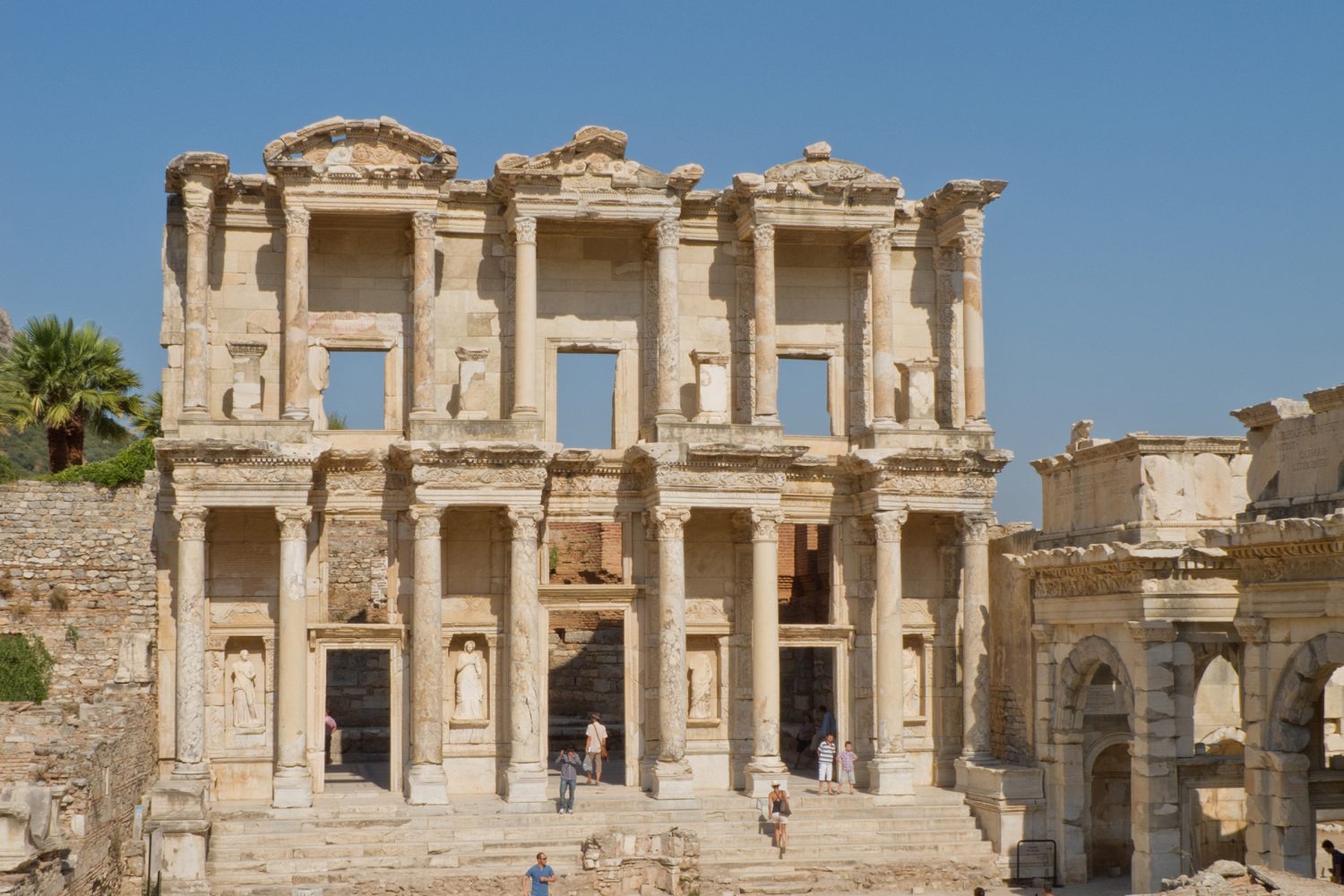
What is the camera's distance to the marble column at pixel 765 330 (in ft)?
95.1

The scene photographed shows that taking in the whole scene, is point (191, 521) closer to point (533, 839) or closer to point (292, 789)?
point (292, 789)

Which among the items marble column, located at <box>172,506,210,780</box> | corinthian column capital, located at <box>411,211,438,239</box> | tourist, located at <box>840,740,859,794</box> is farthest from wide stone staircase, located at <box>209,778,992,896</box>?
corinthian column capital, located at <box>411,211,438,239</box>

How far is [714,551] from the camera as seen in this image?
99.0ft

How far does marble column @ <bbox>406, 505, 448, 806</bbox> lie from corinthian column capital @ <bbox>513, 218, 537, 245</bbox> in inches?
179

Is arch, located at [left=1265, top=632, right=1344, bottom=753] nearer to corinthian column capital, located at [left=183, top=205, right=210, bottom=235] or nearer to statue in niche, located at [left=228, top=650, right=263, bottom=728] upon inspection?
statue in niche, located at [left=228, top=650, right=263, bottom=728]

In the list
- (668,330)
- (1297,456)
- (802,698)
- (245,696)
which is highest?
(668,330)

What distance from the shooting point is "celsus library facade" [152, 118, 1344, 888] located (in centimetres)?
2730

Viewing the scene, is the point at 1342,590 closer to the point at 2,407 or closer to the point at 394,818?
the point at 394,818

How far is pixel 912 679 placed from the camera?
30.5m

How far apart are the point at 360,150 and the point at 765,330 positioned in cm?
702

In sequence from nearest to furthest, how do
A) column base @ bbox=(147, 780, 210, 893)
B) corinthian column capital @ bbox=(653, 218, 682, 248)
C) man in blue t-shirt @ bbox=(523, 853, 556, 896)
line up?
1. man in blue t-shirt @ bbox=(523, 853, 556, 896)
2. column base @ bbox=(147, 780, 210, 893)
3. corinthian column capital @ bbox=(653, 218, 682, 248)

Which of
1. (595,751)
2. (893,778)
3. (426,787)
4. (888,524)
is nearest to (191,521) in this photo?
(426,787)

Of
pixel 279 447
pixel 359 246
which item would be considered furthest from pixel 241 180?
pixel 279 447

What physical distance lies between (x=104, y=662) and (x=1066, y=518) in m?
16.0
